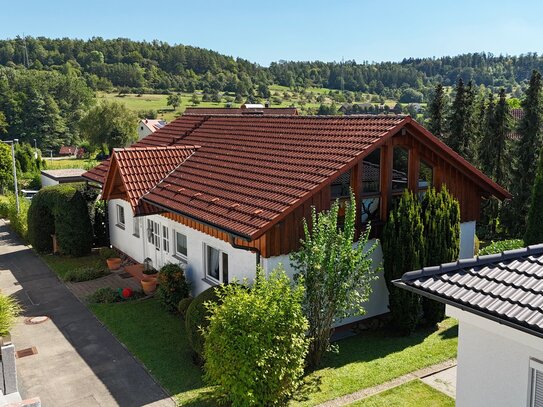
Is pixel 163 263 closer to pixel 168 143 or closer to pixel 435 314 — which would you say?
pixel 168 143

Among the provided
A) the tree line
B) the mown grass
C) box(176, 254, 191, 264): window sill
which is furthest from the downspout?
the tree line

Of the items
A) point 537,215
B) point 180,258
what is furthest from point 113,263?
point 537,215

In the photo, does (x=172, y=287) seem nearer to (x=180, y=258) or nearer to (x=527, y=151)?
(x=180, y=258)

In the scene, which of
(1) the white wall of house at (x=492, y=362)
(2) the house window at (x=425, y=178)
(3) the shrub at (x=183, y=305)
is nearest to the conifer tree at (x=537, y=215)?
(2) the house window at (x=425, y=178)

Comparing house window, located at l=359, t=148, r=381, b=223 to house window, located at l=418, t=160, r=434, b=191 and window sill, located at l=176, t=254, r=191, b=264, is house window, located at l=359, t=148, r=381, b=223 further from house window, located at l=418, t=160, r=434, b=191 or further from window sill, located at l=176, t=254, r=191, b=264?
window sill, located at l=176, t=254, r=191, b=264

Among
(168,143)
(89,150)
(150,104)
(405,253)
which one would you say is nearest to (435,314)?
(405,253)

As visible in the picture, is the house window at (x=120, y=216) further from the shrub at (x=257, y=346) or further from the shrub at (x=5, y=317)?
the shrub at (x=257, y=346)

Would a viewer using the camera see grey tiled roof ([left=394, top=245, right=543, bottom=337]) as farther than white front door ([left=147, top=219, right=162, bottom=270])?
No
